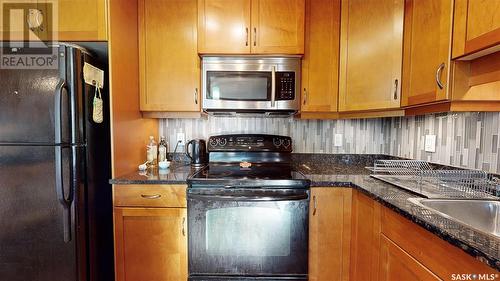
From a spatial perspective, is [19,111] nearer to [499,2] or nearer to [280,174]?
[280,174]

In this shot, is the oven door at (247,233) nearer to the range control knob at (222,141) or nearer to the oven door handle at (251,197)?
the oven door handle at (251,197)

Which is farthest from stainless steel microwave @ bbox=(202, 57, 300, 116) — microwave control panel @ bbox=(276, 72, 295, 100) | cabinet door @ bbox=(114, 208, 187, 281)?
cabinet door @ bbox=(114, 208, 187, 281)

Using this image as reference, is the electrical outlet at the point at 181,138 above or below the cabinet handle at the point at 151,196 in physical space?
above

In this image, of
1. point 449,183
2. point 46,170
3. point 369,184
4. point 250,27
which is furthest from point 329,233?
point 46,170

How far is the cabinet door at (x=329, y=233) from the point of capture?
1.49 metres

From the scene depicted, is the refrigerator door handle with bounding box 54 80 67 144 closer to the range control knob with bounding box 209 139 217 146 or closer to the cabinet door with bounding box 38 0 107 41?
the cabinet door with bounding box 38 0 107 41

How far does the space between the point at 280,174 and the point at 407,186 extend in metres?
0.71

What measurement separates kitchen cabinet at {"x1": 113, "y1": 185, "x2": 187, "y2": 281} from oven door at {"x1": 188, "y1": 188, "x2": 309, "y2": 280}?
0.28 ft

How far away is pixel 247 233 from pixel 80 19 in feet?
5.33

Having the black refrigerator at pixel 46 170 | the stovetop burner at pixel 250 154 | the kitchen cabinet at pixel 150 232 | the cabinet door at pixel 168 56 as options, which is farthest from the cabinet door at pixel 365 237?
the black refrigerator at pixel 46 170

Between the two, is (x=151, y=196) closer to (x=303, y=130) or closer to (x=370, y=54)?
(x=303, y=130)

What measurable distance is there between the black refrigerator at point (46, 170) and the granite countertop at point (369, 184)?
273mm

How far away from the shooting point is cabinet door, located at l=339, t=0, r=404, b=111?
1433 millimetres

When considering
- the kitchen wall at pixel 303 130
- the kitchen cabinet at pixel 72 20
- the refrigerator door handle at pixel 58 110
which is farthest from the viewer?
the kitchen wall at pixel 303 130
